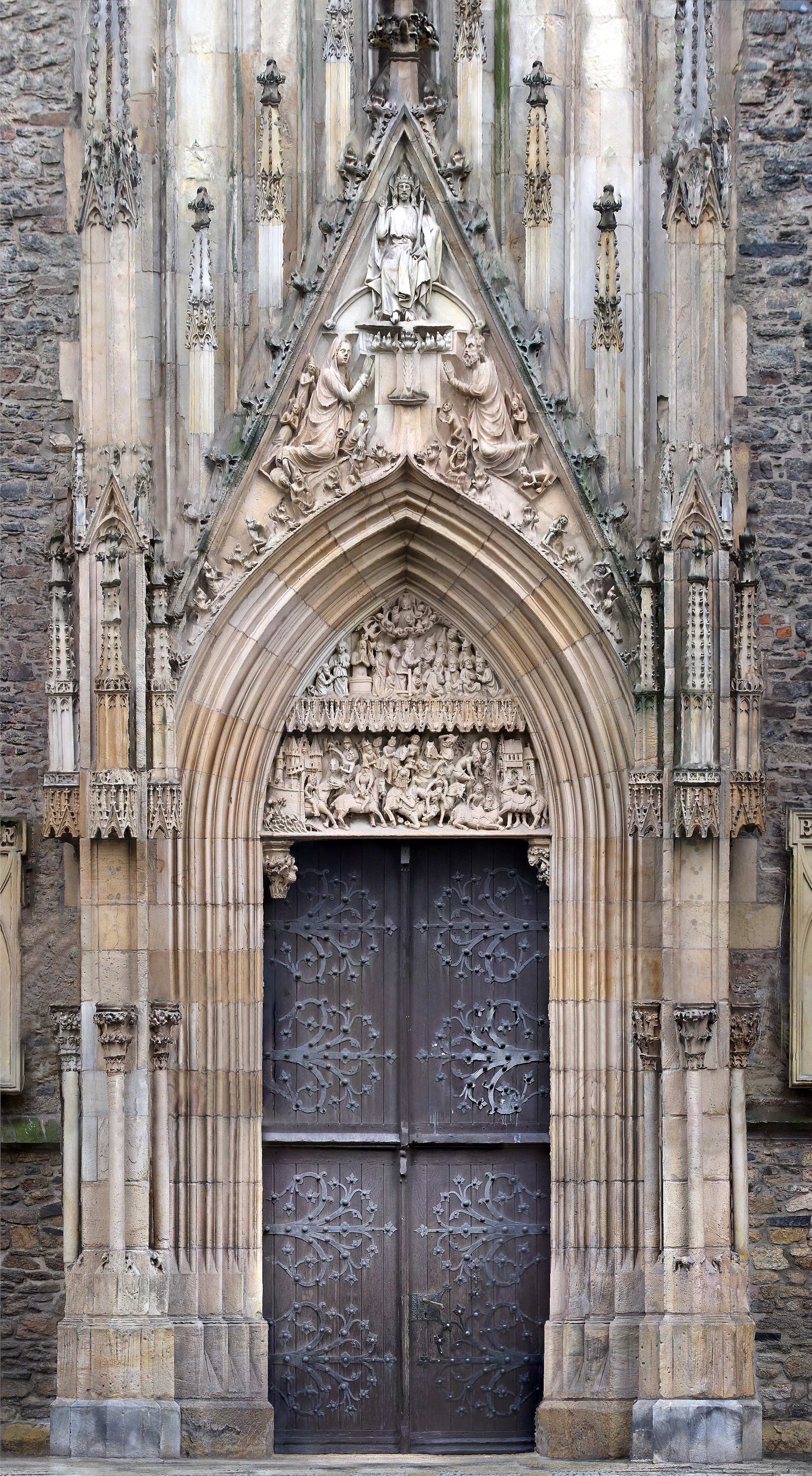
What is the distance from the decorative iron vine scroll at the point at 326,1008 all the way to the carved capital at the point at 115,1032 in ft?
3.86

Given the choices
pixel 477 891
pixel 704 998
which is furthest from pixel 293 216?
pixel 704 998

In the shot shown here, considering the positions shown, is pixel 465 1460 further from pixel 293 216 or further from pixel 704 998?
pixel 293 216

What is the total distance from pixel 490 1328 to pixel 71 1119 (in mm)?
2631

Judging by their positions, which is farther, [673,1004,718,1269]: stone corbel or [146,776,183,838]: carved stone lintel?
[146,776,183,838]: carved stone lintel

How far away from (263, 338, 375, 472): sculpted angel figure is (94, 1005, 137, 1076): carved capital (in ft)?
9.80

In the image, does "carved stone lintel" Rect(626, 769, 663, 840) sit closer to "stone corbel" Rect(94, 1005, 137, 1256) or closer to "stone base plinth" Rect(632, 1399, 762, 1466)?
"stone corbel" Rect(94, 1005, 137, 1256)

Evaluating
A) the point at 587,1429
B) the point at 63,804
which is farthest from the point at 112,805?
the point at 587,1429

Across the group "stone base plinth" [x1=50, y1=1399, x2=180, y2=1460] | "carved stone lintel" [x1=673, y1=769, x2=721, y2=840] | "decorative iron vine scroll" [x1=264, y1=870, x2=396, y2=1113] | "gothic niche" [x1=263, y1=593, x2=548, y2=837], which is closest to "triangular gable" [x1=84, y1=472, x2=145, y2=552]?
"gothic niche" [x1=263, y1=593, x2=548, y2=837]

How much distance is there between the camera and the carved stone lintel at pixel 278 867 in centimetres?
1203

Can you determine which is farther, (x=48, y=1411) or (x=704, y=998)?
(x=48, y=1411)

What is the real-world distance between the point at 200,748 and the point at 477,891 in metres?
1.77

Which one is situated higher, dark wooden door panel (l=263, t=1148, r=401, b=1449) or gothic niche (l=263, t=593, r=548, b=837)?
gothic niche (l=263, t=593, r=548, b=837)

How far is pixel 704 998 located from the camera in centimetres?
1121

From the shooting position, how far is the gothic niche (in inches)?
477
